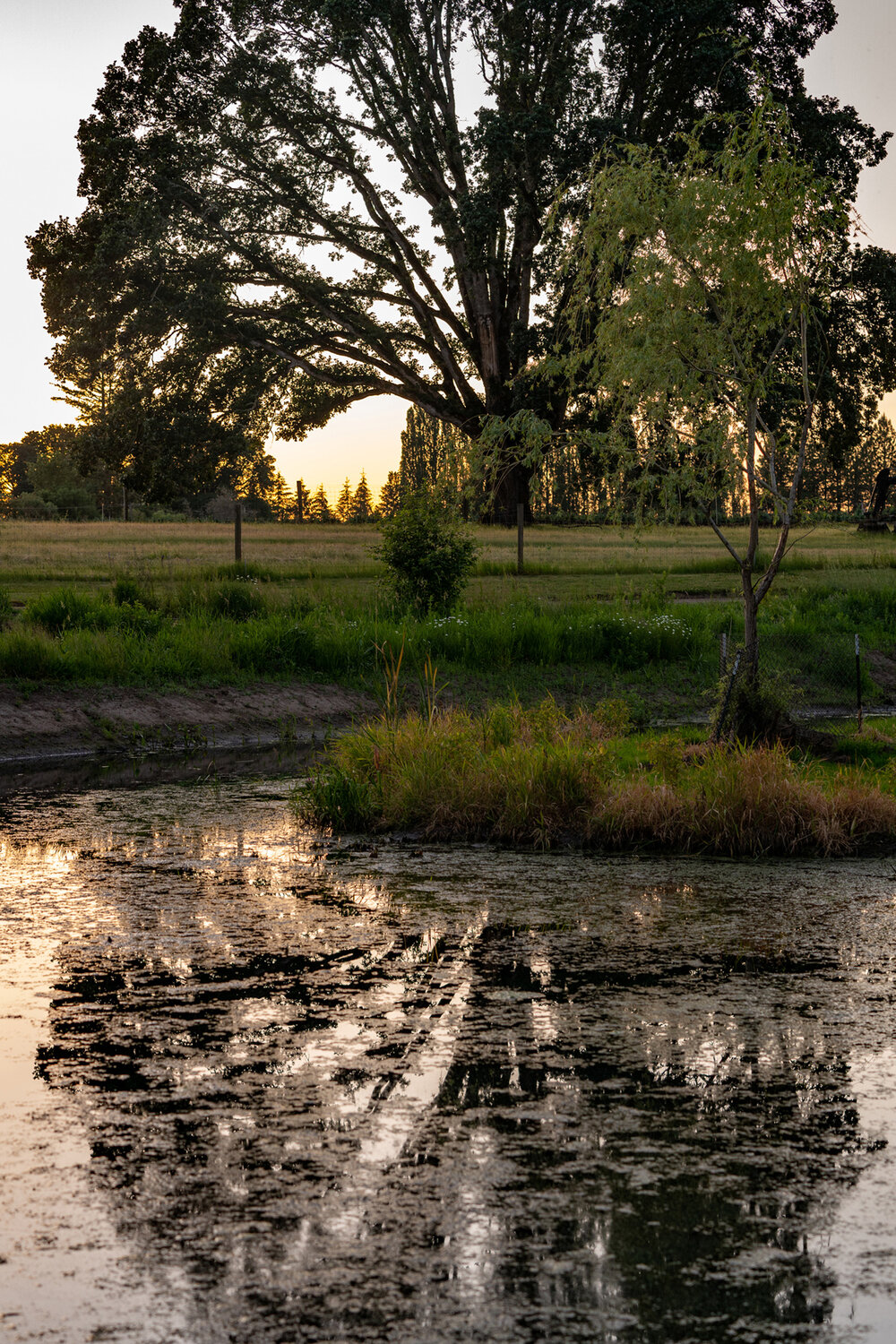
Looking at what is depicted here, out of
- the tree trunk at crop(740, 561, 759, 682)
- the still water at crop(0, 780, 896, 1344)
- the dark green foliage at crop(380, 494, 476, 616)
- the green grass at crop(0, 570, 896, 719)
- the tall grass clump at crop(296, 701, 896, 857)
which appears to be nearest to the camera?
the still water at crop(0, 780, 896, 1344)

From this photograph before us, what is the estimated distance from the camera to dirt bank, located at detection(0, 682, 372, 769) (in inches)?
609

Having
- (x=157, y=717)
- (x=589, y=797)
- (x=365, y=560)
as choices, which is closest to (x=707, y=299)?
(x=589, y=797)

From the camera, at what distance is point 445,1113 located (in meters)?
4.84

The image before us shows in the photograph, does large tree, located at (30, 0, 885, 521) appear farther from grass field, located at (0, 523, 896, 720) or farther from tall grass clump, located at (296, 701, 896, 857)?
tall grass clump, located at (296, 701, 896, 857)

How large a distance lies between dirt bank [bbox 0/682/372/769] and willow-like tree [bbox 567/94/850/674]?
5.68m

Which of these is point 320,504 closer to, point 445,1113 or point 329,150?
point 329,150

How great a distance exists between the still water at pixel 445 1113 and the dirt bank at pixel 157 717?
6.90m

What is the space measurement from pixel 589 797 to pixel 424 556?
11.4 metres

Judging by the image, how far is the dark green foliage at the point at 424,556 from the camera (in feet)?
70.1

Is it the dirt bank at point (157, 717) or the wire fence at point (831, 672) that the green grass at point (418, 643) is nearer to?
the wire fence at point (831, 672)

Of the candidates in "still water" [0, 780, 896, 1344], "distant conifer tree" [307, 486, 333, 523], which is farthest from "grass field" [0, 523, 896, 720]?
"distant conifer tree" [307, 486, 333, 523]

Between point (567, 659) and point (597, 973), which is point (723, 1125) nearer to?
point (597, 973)

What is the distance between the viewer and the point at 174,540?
131ft

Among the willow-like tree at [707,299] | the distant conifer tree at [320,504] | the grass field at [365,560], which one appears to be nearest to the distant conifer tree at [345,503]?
the distant conifer tree at [320,504]
